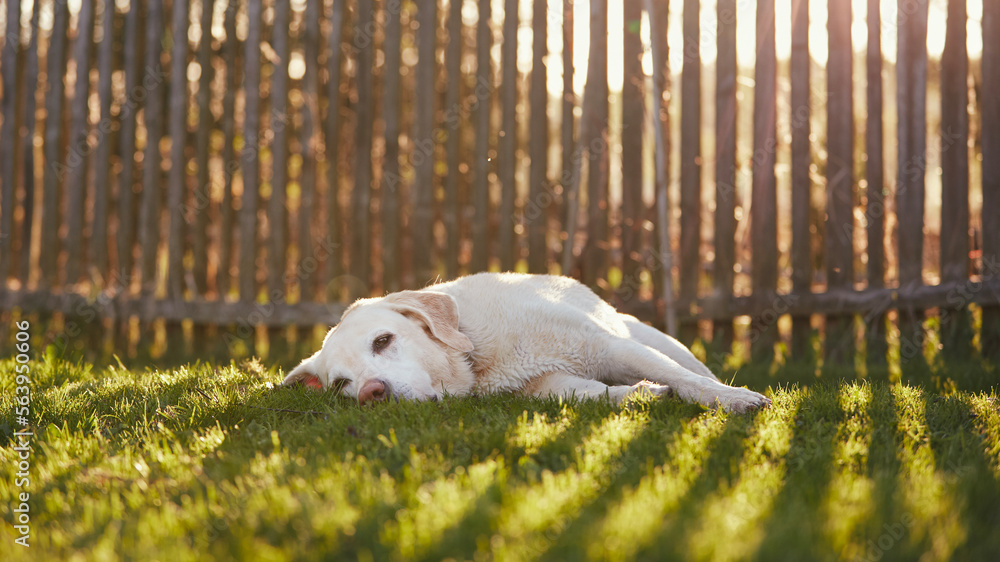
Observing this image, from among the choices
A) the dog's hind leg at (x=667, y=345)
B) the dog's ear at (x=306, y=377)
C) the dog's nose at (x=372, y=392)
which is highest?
the dog's nose at (x=372, y=392)

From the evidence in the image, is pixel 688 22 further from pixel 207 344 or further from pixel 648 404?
pixel 207 344

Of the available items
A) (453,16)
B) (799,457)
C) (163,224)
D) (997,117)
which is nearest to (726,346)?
(997,117)

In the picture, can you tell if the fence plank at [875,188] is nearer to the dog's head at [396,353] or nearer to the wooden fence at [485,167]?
the wooden fence at [485,167]

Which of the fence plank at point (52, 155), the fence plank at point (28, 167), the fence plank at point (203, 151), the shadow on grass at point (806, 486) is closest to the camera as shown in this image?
the shadow on grass at point (806, 486)

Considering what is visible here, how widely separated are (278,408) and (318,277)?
2.69 meters

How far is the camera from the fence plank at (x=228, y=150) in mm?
5199

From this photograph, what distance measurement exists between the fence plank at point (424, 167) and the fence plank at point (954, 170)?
3226 millimetres

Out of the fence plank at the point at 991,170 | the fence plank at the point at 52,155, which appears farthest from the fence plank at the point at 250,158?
the fence plank at the point at 991,170

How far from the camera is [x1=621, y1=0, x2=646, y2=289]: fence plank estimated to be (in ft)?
15.1

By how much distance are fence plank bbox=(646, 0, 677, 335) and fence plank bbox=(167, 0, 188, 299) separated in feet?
11.5

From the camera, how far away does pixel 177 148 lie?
5305 millimetres

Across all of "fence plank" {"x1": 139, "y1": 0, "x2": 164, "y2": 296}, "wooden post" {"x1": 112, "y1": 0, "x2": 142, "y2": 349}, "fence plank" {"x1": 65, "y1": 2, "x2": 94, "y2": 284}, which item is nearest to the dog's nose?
"fence plank" {"x1": 139, "y1": 0, "x2": 164, "y2": 296}

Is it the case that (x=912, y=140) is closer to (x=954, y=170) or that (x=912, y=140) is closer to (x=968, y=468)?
(x=954, y=170)

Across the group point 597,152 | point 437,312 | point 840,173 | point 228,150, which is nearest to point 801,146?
point 840,173
